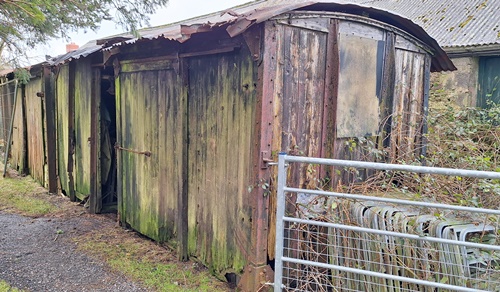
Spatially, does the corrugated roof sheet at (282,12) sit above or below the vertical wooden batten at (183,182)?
above

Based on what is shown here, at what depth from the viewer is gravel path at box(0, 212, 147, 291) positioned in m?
3.94

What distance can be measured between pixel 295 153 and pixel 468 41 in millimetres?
6984

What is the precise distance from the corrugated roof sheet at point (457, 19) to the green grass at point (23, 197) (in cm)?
898

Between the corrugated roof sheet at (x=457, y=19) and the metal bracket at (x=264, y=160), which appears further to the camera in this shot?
the corrugated roof sheet at (x=457, y=19)

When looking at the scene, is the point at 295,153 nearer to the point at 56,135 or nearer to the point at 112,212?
the point at 112,212

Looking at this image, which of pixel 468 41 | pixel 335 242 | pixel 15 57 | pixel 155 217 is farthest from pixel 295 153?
pixel 468 41

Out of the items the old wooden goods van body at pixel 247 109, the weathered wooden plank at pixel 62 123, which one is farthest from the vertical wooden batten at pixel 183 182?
the weathered wooden plank at pixel 62 123

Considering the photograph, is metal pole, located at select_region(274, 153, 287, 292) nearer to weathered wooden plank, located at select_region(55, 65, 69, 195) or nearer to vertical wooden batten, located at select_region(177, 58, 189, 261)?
vertical wooden batten, located at select_region(177, 58, 189, 261)

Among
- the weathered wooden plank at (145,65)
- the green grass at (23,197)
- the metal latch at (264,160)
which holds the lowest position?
the green grass at (23,197)

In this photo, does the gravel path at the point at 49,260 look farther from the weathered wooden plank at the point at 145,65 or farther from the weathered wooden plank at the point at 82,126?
the weathered wooden plank at the point at 145,65

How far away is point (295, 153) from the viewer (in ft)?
11.8

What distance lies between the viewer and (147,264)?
4449 mm

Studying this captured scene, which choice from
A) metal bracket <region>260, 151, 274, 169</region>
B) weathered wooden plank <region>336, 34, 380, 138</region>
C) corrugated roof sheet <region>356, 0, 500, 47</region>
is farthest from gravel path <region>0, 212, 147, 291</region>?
corrugated roof sheet <region>356, 0, 500, 47</region>

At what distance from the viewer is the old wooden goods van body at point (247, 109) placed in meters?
3.40
